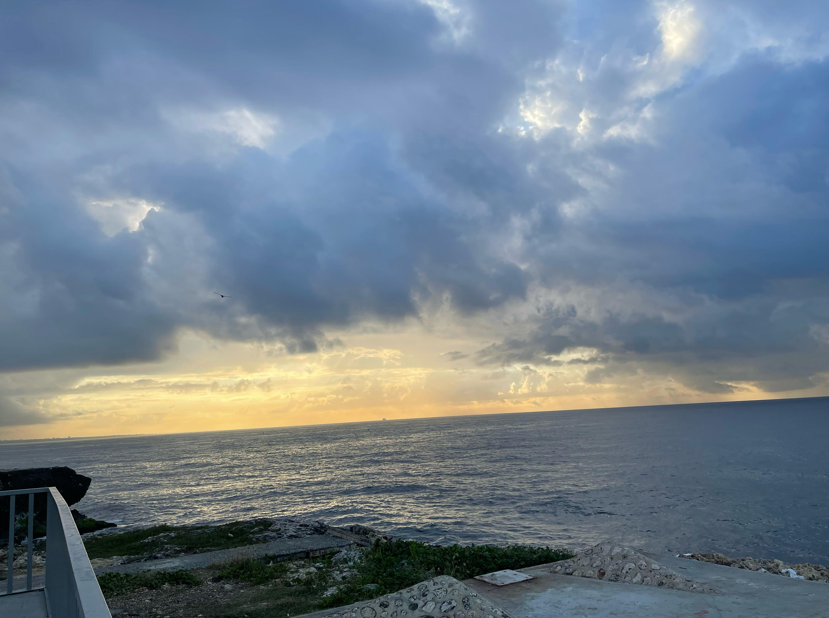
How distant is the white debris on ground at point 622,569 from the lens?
386 inches

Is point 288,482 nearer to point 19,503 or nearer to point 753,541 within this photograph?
point 19,503

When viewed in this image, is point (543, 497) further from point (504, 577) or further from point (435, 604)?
point (435, 604)

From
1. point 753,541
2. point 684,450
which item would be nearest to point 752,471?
point 684,450

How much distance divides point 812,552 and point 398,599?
81.7ft

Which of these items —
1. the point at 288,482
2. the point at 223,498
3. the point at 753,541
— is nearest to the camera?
the point at 753,541

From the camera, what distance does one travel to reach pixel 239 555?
14633mm

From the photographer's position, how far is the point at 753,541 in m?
25.7

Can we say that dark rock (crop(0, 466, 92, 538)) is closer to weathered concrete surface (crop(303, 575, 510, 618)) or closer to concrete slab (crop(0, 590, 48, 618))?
concrete slab (crop(0, 590, 48, 618))

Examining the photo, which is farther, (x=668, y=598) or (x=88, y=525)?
(x=88, y=525)

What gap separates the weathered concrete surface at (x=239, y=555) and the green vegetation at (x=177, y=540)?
2.06m

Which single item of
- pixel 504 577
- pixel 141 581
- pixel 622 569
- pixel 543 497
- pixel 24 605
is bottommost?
pixel 543 497

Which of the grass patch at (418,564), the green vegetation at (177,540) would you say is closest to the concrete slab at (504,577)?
the grass patch at (418,564)

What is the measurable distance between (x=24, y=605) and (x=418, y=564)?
8126 mm

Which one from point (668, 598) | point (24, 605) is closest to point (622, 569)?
point (668, 598)
